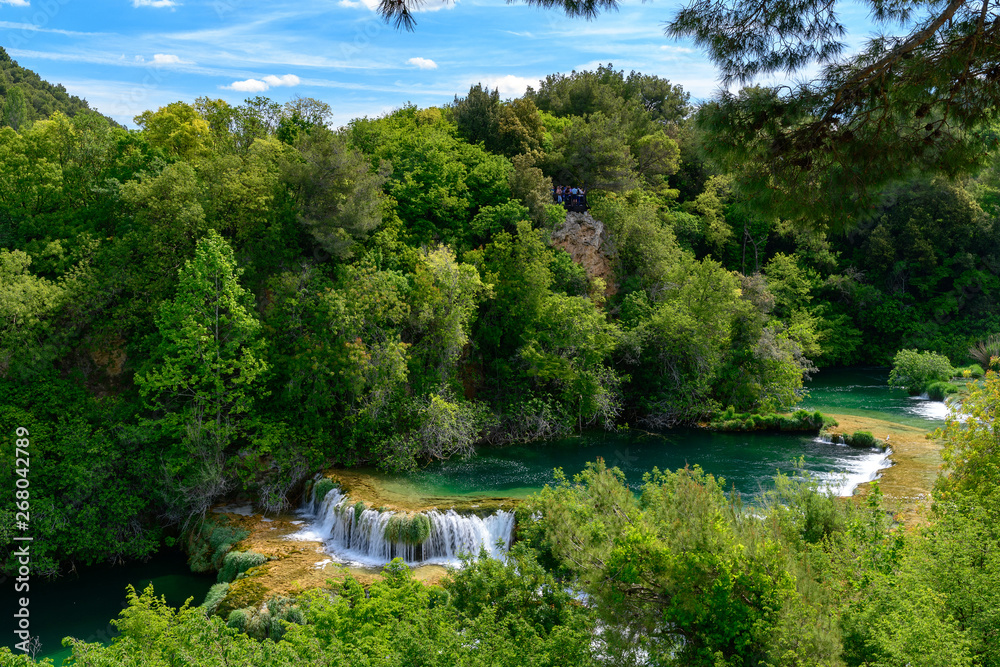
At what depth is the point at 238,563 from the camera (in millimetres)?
13641

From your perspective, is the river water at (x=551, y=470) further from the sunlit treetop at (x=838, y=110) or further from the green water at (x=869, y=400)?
the sunlit treetop at (x=838, y=110)

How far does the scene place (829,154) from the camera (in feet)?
25.3

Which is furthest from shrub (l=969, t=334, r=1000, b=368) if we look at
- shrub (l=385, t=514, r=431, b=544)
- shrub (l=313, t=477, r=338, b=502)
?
shrub (l=313, t=477, r=338, b=502)

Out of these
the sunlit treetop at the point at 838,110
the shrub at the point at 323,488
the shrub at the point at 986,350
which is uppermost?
the sunlit treetop at the point at 838,110

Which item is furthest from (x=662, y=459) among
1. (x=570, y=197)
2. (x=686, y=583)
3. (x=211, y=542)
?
(x=686, y=583)

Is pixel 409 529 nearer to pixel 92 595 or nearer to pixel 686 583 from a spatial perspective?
pixel 92 595

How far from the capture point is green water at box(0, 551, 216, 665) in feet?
40.7

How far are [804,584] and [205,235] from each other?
16390 millimetres

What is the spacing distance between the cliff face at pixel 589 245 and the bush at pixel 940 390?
13.2 m

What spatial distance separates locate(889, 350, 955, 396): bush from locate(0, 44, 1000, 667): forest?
12.9 ft

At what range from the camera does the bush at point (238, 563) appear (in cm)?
1355

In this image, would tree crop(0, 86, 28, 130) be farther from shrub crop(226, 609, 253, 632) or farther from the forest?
shrub crop(226, 609, 253, 632)

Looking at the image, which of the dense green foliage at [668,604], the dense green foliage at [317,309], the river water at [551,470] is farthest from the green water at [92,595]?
the dense green foliage at [668,604]

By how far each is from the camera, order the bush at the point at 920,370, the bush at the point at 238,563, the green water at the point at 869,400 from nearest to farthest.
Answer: the bush at the point at 238,563 < the green water at the point at 869,400 < the bush at the point at 920,370
